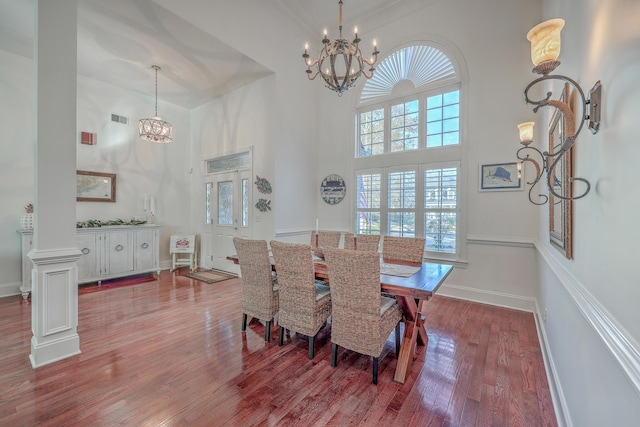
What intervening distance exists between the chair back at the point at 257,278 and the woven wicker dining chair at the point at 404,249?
4.58ft

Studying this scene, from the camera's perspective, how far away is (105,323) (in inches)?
115

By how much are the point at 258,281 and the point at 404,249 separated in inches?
65.0

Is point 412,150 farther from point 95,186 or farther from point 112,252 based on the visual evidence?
point 95,186

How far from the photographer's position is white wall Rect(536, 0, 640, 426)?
818mm

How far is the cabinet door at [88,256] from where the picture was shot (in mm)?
4156

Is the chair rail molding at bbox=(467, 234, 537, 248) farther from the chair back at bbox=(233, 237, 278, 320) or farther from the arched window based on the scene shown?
the chair back at bbox=(233, 237, 278, 320)

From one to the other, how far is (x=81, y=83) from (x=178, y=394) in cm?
536

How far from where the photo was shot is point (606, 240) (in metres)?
1.05

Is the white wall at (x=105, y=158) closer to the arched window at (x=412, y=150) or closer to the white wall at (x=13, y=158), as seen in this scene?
the white wall at (x=13, y=158)

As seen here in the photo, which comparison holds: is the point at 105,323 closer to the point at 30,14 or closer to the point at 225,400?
the point at 225,400

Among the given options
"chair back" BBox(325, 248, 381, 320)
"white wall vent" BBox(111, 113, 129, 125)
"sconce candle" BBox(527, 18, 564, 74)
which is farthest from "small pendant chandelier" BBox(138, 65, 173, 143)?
"sconce candle" BBox(527, 18, 564, 74)

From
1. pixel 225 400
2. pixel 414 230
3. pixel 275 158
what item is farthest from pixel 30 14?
pixel 414 230

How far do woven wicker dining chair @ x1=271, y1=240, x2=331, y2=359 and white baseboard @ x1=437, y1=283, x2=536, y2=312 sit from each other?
7.85ft

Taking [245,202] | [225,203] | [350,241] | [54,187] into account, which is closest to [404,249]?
[350,241]
